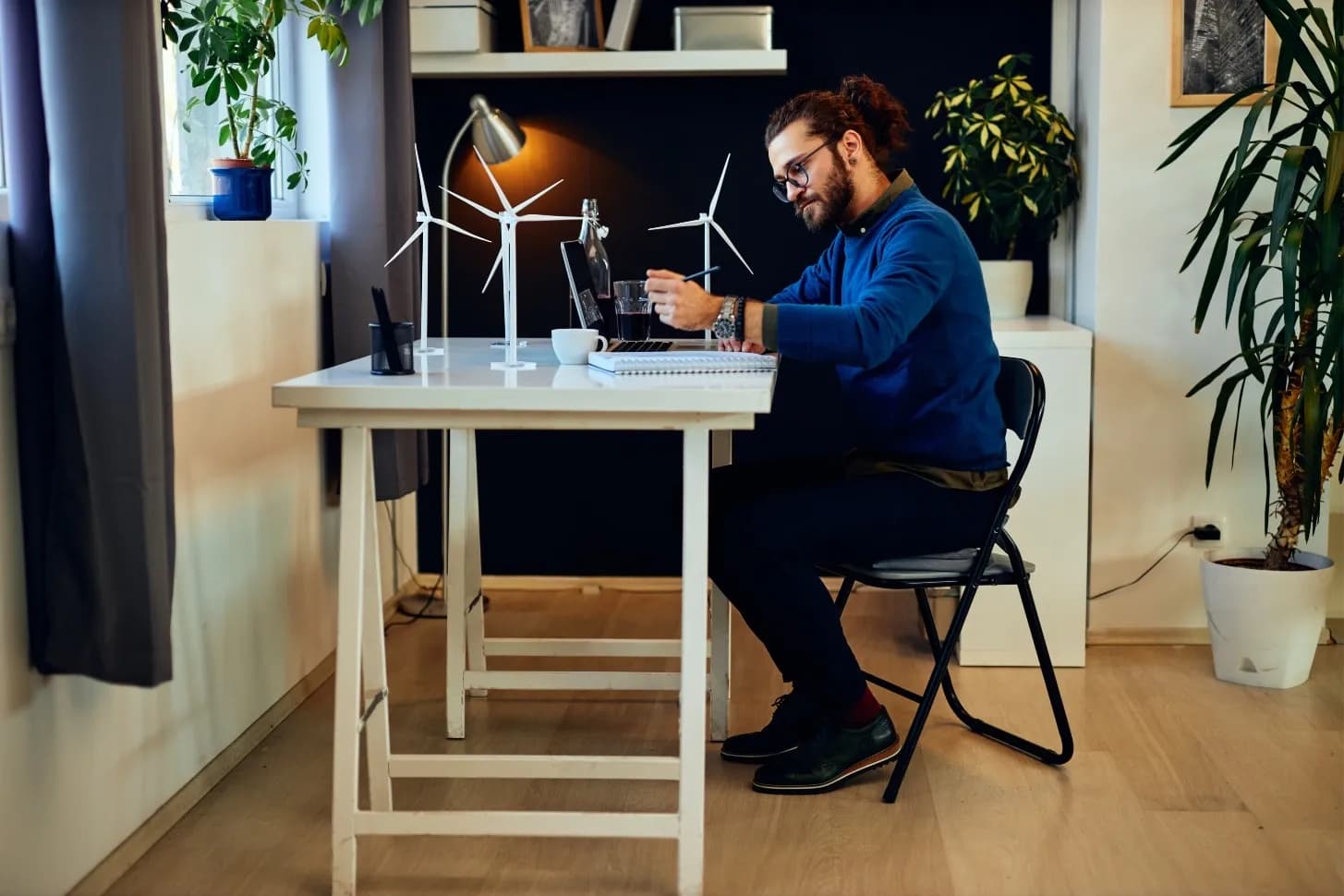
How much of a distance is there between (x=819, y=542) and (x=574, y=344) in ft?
1.85

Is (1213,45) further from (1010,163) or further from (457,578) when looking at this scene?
(457,578)

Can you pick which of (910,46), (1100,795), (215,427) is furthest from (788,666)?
(910,46)

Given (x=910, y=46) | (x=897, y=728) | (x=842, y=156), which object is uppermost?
A: (x=910, y=46)

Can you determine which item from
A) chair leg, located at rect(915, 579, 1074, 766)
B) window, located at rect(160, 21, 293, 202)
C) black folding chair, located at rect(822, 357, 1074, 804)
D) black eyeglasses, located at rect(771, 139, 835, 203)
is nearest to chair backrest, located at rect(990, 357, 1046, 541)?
black folding chair, located at rect(822, 357, 1074, 804)

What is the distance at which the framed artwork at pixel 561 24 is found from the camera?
3.98 meters

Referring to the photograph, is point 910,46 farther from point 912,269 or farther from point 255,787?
point 255,787

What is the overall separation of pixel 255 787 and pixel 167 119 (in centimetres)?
138

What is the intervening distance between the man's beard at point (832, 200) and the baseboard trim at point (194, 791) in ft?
4.91

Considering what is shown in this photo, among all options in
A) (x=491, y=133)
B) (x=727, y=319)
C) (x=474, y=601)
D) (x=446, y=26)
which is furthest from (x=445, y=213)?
(x=727, y=319)

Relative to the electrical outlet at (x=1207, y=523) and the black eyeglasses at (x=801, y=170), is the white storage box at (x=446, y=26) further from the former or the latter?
the electrical outlet at (x=1207, y=523)

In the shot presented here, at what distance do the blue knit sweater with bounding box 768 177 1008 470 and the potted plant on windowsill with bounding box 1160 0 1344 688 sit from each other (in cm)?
80

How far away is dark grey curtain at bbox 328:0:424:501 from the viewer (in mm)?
3252

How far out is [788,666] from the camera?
2.76 m

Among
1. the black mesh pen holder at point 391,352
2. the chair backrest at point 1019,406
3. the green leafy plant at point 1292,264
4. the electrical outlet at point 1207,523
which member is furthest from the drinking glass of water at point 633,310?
the electrical outlet at point 1207,523
